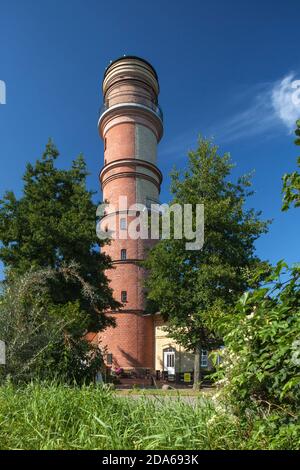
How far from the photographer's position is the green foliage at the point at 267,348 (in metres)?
3.48

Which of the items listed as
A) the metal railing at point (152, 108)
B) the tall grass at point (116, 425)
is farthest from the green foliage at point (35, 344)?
the metal railing at point (152, 108)

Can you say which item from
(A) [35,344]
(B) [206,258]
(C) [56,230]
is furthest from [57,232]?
(A) [35,344]

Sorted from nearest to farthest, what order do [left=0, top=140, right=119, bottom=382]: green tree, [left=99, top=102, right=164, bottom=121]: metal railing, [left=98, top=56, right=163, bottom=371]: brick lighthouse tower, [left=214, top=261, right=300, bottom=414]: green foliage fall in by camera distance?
[left=214, top=261, right=300, bottom=414]: green foliage < [left=0, top=140, right=119, bottom=382]: green tree < [left=98, top=56, right=163, bottom=371]: brick lighthouse tower < [left=99, top=102, right=164, bottom=121]: metal railing

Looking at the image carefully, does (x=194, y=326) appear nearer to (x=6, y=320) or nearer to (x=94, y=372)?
(x=94, y=372)

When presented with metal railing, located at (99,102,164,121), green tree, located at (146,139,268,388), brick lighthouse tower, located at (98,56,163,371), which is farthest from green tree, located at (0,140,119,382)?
metal railing, located at (99,102,164,121)

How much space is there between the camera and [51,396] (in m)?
5.28

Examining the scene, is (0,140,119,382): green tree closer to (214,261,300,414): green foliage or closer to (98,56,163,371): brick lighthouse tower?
(98,56,163,371): brick lighthouse tower

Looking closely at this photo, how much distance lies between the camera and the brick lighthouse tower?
29828 mm

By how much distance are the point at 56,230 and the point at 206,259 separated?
7.24 meters

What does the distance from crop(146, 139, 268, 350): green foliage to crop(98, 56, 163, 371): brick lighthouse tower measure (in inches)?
328

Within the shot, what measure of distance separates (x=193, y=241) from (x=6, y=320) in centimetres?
1274
